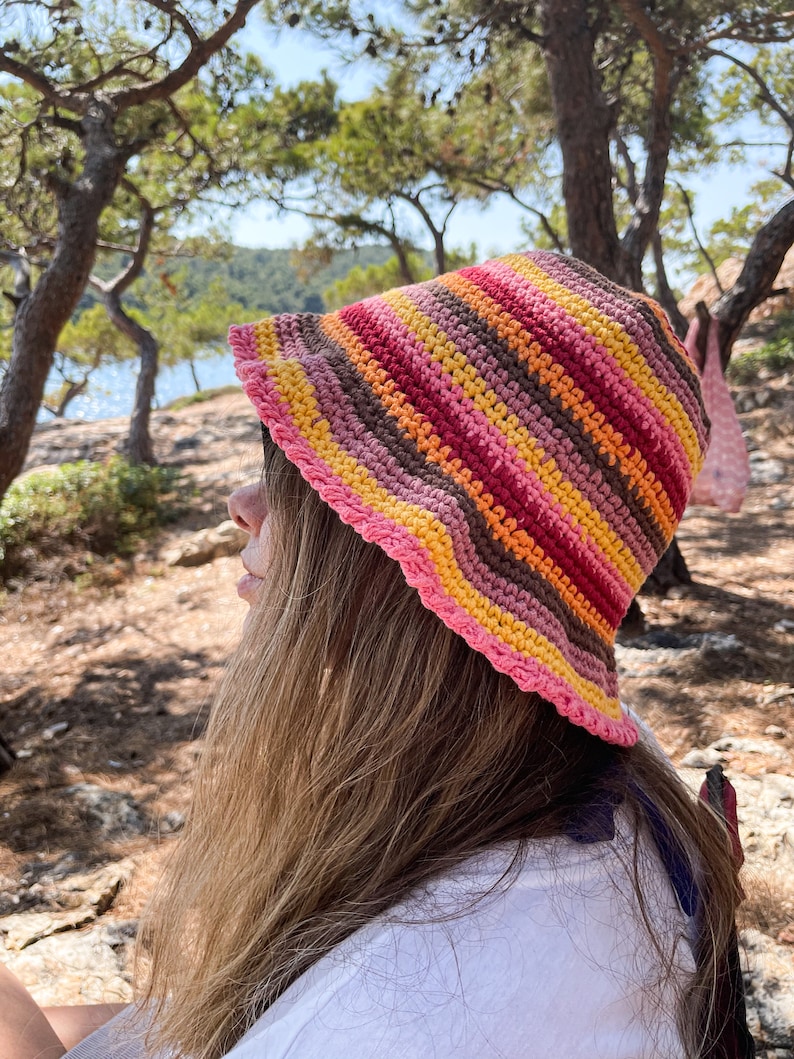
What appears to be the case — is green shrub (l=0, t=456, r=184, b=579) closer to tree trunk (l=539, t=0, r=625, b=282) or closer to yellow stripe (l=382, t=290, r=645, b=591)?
tree trunk (l=539, t=0, r=625, b=282)

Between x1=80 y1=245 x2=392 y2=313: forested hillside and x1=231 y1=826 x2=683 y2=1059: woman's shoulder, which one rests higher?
x1=80 y1=245 x2=392 y2=313: forested hillside

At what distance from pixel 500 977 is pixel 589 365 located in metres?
0.67

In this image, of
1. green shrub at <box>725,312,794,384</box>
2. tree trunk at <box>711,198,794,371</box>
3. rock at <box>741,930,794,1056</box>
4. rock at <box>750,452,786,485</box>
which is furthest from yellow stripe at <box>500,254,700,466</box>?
green shrub at <box>725,312,794,384</box>

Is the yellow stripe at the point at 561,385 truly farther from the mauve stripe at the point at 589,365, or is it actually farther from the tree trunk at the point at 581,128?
the tree trunk at the point at 581,128

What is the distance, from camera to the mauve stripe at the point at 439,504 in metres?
0.83

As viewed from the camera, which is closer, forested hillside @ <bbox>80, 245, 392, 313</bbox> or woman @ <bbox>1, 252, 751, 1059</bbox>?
woman @ <bbox>1, 252, 751, 1059</bbox>

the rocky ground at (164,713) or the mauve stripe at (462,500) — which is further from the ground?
the mauve stripe at (462,500)

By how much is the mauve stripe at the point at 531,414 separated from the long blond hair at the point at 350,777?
24 cm

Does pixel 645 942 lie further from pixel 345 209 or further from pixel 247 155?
pixel 345 209

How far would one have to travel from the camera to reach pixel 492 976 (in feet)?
2.26

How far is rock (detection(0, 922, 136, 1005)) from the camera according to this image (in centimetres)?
198

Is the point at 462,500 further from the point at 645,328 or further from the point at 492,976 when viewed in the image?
the point at 492,976

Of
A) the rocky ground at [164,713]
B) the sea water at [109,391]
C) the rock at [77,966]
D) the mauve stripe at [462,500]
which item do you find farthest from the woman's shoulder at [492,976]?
the sea water at [109,391]

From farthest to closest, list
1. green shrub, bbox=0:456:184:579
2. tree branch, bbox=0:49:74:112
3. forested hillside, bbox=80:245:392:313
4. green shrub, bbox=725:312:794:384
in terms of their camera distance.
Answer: forested hillside, bbox=80:245:392:313
green shrub, bbox=725:312:794:384
green shrub, bbox=0:456:184:579
tree branch, bbox=0:49:74:112
